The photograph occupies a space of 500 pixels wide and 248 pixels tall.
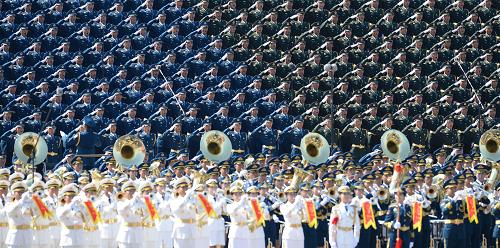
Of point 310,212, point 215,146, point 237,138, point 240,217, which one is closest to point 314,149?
point 215,146

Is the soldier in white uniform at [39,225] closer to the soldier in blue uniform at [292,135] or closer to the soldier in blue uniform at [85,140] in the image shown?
the soldier in blue uniform at [85,140]

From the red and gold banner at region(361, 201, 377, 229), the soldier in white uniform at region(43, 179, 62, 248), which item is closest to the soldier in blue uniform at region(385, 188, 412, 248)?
the red and gold banner at region(361, 201, 377, 229)

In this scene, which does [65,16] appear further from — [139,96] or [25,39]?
[139,96]

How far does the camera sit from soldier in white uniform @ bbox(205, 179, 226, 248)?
110ft

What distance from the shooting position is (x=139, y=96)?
136ft

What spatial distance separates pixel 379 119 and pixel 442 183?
5.56 metres

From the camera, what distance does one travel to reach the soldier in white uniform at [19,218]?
102ft

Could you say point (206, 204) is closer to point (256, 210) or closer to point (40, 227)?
point (256, 210)

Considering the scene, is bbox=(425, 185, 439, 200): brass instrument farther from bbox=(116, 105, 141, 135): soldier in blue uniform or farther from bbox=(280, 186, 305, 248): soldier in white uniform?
bbox=(116, 105, 141, 135): soldier in blue uniform

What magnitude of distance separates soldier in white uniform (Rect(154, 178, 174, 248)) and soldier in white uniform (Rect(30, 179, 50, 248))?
2.36 m

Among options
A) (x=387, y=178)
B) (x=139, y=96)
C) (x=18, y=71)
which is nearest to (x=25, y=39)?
(x=18, y=71)

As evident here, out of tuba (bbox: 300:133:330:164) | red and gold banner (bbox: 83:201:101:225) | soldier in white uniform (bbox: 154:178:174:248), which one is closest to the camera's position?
red and gold banner (bbox: 83:201:101:225)

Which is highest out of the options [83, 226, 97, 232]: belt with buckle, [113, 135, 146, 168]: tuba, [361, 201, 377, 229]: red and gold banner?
[113, 135, 146, 168]: tuba

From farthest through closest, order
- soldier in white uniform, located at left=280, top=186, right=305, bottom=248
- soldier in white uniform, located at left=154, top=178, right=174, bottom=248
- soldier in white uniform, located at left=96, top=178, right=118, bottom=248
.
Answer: soldier in white uniform, located at left=154, top=178, right=174, bottom=248 < soldier in white uniform, located at left=280, top=186, right=305, bottom=248 < soldier in white uniform, located at left=96, top=178, right=118, bottom=248
